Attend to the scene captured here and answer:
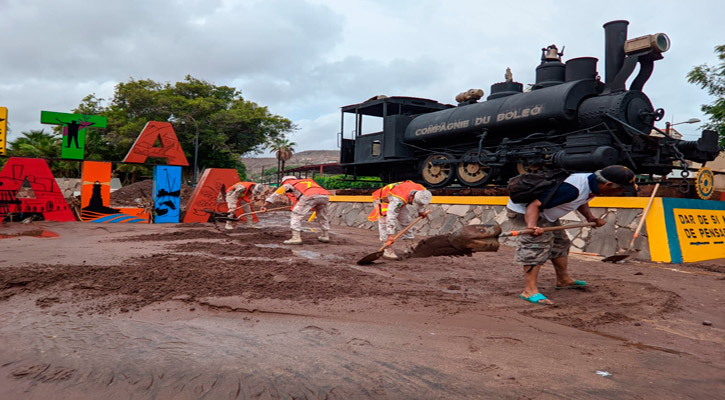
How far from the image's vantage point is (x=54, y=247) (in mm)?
7625

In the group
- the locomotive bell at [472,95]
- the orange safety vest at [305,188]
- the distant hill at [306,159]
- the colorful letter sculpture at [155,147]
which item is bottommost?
the orange safety vest at [305,188]

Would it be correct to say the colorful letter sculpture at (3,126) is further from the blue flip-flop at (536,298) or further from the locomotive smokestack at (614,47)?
the locomotive smokestack at (614,47)

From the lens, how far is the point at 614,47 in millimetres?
9570

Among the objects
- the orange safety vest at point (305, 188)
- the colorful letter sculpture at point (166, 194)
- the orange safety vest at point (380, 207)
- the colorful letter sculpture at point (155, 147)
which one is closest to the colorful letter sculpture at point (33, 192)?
the colorful letter sculpture at point (155, 147)

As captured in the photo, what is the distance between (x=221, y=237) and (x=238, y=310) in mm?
6369

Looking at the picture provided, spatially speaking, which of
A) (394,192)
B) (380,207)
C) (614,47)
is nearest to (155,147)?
(380,207)

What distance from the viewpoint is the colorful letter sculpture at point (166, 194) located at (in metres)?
13.8

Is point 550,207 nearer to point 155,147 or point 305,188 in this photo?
point 305,188

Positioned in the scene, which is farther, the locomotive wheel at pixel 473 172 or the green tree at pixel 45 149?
the green tree at pixel 45 149

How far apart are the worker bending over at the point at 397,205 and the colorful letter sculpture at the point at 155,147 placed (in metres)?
8.04

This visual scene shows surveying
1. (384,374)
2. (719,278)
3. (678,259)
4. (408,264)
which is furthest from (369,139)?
(384,374)

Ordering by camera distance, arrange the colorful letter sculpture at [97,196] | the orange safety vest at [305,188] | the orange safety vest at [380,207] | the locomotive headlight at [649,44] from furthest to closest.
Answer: the colorful letter sculpture at [97,196], the orange safety vest at [305,188], the locomotive headlight at [649,44], the orange safety vest at [380,207]

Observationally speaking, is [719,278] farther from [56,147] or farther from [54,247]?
[56,147]

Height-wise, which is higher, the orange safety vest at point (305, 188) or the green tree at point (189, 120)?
the green tree at point (189, 120)
